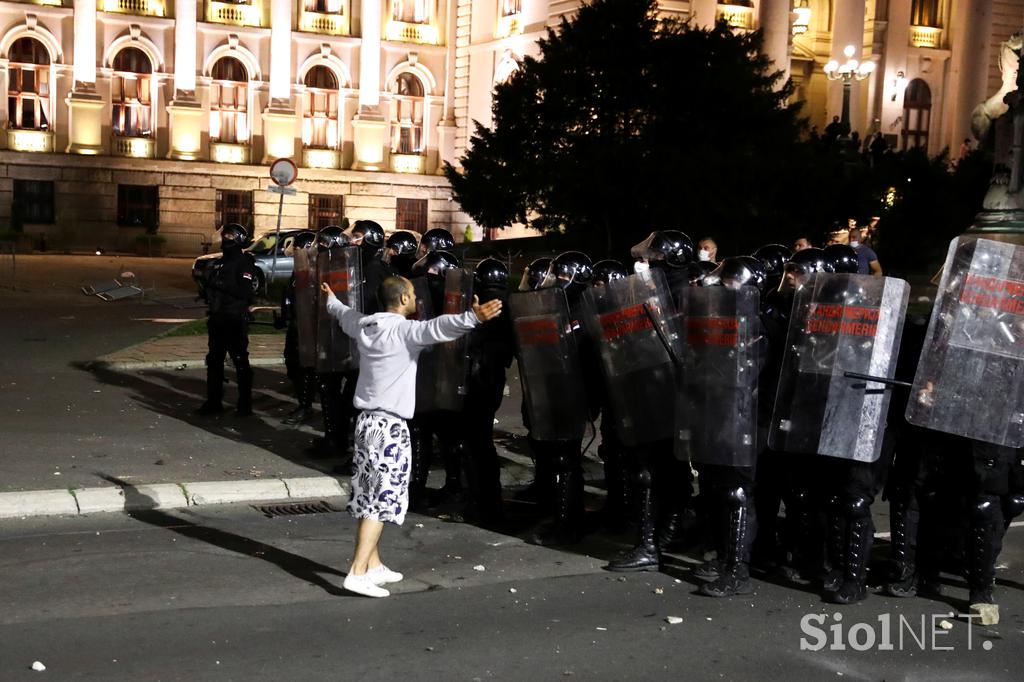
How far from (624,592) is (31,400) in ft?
26.7

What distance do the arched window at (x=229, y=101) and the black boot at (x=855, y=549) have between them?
40.7m

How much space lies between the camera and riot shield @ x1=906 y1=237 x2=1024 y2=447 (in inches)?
258

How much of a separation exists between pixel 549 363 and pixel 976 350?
102 inches

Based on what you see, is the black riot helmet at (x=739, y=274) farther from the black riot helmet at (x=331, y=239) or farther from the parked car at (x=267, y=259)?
the parked car at (x=267, y=259)

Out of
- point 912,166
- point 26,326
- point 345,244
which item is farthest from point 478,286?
point 912,166

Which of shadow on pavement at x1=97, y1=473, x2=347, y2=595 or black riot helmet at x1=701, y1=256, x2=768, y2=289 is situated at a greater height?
black riot helmet at x1=701, y1=256, x2=768, y2=289

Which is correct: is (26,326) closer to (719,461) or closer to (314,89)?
(719,461)

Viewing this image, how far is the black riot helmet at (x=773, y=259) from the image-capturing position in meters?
8.58

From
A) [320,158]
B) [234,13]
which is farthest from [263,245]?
[234,13]

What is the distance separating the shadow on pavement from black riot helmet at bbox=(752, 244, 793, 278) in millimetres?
3537

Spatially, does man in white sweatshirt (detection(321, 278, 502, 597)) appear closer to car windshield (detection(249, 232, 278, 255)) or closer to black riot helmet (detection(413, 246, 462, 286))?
black riot helmet (detection(413, 246, 462, 286))

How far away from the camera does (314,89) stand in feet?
153

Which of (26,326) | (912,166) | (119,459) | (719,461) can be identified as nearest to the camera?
(719,461)

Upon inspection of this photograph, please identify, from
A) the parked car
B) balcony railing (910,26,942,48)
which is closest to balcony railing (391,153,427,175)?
the parked car
